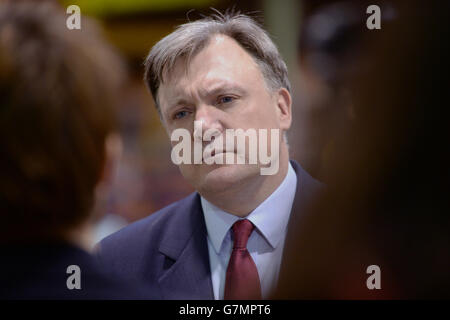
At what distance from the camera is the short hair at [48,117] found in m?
0.95

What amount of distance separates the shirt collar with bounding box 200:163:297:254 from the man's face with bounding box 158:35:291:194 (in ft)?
0.27

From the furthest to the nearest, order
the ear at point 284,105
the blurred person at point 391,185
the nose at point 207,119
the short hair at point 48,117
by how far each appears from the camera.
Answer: the ear at point 284,105 < the nose at point 207,119 < the blurred person at point 391,185 < the short hair at point 48,117

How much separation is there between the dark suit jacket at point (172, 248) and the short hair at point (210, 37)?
0.30 meters

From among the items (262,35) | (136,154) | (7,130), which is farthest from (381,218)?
(7,130)

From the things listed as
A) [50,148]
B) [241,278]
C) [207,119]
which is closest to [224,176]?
[207,119]

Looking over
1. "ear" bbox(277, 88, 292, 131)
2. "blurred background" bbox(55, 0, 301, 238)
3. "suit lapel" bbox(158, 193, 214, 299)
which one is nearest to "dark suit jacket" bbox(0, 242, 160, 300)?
"suit lapel" bbox(158, 193, 214, 299)

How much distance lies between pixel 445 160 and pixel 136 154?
90cm

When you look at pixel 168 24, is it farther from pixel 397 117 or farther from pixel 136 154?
pixel 397 117

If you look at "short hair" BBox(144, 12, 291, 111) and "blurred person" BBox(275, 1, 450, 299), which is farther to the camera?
"short hair" BBox(144, 12, 291, 111)

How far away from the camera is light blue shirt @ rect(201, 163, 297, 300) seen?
4.65ft

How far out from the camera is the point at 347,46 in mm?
1445

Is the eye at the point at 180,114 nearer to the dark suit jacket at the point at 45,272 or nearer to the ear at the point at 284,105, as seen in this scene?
the ear at the point at 284,105

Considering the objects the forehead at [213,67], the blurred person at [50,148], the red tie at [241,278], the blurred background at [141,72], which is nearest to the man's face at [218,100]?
the forehead at [213,67]

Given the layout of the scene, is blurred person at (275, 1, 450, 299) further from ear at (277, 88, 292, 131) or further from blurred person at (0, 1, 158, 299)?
blurred person at (0, 1, 158, 299)
